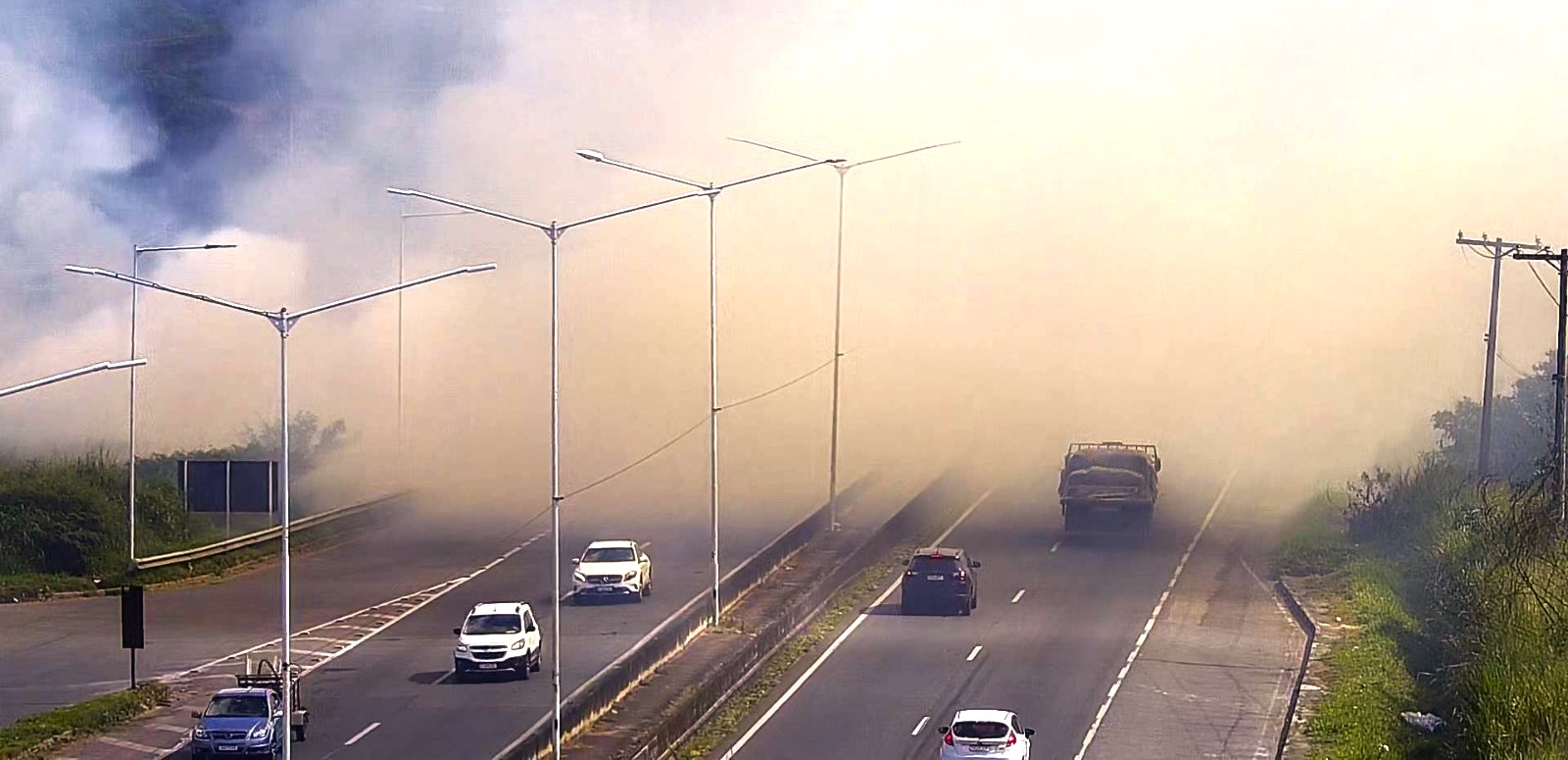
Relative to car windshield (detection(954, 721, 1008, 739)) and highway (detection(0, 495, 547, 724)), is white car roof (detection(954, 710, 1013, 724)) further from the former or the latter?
highway (detection(0, 495, 547, 724))

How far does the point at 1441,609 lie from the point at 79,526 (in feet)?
128

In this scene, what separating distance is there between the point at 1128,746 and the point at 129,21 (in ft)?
240

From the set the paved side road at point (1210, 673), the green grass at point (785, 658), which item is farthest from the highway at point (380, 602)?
the paved side road at point (1210, 673)

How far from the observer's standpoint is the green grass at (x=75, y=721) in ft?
123

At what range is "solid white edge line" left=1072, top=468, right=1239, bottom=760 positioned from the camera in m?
39.0

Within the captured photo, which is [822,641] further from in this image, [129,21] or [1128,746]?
[129,21]

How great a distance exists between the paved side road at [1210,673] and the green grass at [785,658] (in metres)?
7.11

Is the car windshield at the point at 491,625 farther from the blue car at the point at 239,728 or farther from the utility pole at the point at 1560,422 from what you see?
the utility pole at the point at 1560,422

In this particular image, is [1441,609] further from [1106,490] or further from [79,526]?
[79,526]

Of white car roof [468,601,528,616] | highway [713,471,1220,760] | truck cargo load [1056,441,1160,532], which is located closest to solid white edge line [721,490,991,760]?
highway [713,471,1220,760]

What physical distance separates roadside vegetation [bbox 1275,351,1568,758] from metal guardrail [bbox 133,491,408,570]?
28.9 meters

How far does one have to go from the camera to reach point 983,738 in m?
35.1

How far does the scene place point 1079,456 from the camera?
61688mm

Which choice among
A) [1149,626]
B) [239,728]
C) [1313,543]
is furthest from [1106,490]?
[239,728]
